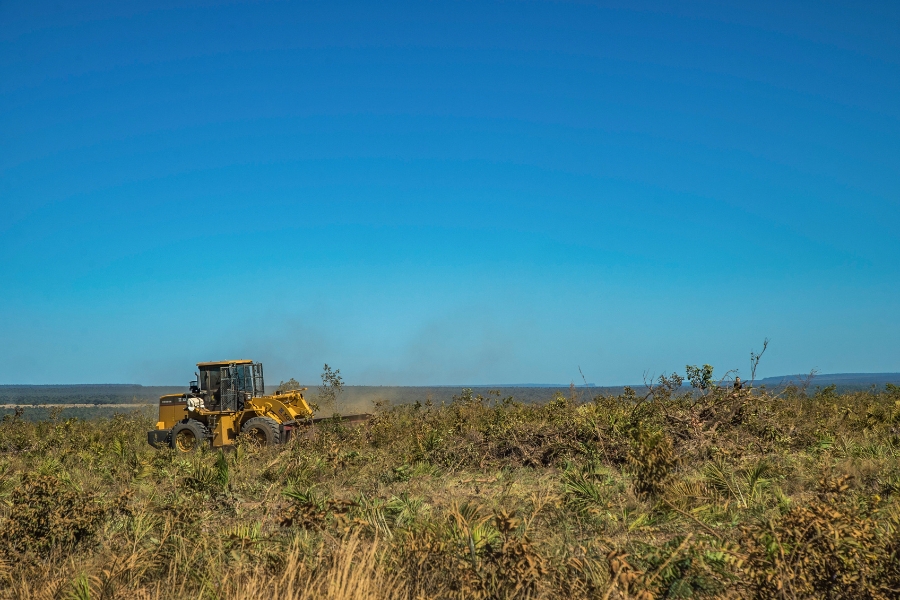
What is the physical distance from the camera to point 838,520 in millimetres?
4746

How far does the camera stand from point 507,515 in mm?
5527

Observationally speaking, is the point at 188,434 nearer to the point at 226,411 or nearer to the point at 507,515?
the point at 226,411

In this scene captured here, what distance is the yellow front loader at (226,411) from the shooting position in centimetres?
1672

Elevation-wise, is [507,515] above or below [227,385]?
below

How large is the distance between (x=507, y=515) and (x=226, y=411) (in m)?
13.6

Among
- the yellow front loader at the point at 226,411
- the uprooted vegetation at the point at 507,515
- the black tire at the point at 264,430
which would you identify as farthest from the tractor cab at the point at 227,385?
the uprooted vegetation at the point at 507,515

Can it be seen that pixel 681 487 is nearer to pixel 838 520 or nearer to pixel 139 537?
pixel 838 520

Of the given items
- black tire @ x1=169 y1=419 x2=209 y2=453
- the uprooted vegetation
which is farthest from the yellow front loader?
the uprooted vegetation

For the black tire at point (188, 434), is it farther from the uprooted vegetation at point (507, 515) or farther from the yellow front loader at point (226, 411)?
the uprooted vegetation at point (507, 515)

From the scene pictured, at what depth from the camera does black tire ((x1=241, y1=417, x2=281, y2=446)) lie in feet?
52.0

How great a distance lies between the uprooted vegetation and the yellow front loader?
3.18m

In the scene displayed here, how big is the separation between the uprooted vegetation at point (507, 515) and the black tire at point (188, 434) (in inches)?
128

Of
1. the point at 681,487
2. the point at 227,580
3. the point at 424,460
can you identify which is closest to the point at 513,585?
the point at 227,580

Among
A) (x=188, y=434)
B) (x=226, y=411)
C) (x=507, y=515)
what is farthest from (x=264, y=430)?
(x=507, y=515)
